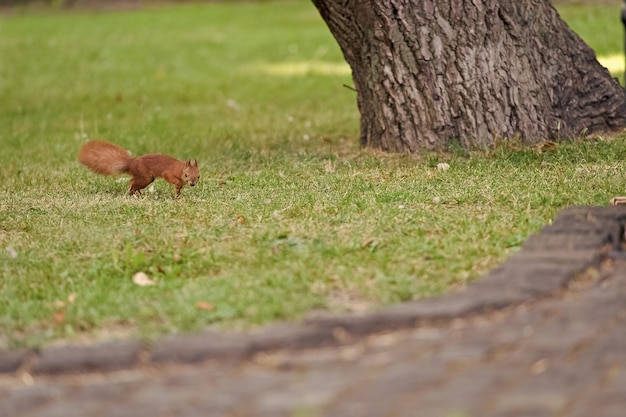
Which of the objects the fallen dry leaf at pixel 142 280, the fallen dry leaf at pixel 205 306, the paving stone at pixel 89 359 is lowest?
the fallen dry leaf at pixel 142 280

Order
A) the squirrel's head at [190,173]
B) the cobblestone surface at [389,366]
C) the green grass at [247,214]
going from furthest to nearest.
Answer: the squirrel's head at [190,173] < the green grass at [247,214] < the cobblestone surface at [389,366]

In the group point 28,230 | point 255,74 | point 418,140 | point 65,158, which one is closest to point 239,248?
point 28,230

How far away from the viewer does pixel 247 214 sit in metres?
6.05

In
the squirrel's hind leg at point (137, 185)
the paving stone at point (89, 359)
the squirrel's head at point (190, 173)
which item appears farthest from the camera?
the squirrel's hind leg at point (137, 185)

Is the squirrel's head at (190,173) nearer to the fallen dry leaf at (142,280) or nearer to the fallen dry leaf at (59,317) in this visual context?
the fallen dry leaf at (142,280)

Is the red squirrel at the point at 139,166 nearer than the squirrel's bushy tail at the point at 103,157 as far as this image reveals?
Yes

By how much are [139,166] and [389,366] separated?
340 centimetres

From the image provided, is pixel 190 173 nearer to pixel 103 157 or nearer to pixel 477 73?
pixel 103 157

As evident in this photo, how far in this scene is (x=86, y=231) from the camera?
5836mm

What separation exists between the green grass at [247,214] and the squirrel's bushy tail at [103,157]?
194 mm

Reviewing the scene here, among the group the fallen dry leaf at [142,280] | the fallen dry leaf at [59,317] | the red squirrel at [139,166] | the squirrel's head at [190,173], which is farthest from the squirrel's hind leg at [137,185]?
the fallen dry leaf at [59,317]

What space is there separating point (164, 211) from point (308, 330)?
8.03ft

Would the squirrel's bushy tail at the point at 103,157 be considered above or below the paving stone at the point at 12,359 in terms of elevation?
above

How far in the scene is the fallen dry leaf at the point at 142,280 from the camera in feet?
16.4
